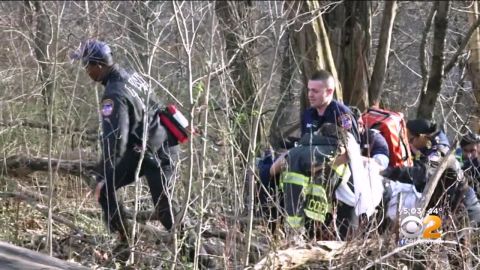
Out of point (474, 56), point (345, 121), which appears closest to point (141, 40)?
point (345, 121)

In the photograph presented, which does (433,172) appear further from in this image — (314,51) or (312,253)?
(314,51)

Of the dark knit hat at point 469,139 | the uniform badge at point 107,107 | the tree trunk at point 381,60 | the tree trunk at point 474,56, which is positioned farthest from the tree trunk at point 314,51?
the uniform badge at point 107,107

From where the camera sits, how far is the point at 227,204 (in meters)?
5.87

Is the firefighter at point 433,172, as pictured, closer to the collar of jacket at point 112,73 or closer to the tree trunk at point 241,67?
the tree trunk at point 241,67

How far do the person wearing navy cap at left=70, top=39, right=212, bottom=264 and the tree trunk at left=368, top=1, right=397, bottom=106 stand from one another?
3795mm

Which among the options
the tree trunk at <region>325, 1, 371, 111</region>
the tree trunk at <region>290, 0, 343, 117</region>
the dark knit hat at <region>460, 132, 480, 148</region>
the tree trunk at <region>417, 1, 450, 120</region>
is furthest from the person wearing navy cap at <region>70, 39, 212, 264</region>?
the tree trunk at <region>417, 1, 450, 120</region>

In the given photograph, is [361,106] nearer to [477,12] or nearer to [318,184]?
[477,12]

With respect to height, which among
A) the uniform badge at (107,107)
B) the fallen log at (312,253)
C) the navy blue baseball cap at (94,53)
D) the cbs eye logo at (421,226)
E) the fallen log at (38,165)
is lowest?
the fallen log at (312,253)

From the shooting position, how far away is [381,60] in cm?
967

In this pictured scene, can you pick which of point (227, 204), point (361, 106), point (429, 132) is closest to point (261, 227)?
point (227, 204)

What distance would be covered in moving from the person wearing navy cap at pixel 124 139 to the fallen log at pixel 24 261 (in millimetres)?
1684

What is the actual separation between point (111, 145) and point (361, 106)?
13.5 feet

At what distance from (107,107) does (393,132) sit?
2.01 m

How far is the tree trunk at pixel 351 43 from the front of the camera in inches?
368
